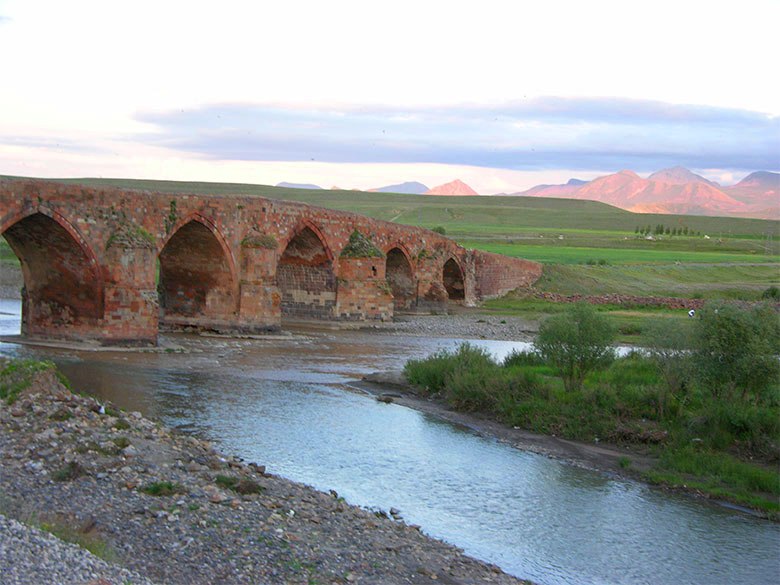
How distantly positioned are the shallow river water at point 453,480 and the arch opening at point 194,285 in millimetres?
7071

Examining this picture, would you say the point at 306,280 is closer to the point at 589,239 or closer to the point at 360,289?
the point at 360,289

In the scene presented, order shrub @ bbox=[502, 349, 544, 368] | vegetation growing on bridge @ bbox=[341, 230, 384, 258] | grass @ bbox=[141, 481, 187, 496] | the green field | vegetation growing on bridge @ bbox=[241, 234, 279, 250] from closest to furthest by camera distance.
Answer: grass @ bbox=[141, 481, 187, 496] < shrub @ bbox=[502, 349, 544, 368] < vegetation growing on bridge @ bbox=[241, 234, 279, 250] < vegetation growing on bridge @ bbox=[341, 230, 384, 258] < the green field

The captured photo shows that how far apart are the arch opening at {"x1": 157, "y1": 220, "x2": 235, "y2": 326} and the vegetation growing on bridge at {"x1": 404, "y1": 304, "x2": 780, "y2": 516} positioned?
11910 millimetres

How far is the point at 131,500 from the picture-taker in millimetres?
10859

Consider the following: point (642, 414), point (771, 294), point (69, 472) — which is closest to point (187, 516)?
point (69, 472)

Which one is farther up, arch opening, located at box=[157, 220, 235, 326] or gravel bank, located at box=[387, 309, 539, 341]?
arch opening, located at box=[157, 220, 235, 326]

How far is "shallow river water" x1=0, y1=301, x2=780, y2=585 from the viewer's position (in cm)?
1127

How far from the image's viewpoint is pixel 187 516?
10.4 m

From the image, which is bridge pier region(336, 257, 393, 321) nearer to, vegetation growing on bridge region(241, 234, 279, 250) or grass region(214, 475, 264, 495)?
vegetation growing on bridge region(241, 234, 279, 250)

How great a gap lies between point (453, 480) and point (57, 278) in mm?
15081

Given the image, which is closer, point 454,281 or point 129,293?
point 129,293

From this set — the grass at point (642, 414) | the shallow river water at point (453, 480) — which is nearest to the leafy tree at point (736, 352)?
the grass at point (642, 414)

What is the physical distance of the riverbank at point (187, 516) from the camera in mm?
9281

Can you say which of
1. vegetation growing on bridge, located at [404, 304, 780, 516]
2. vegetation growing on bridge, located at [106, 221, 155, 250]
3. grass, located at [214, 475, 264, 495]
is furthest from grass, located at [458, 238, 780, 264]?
grass, located at [214, 475, 264, 495]
